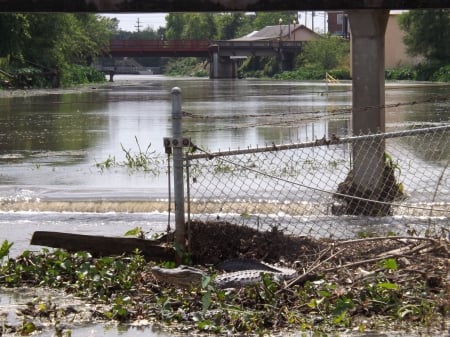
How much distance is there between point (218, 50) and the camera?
115875mm

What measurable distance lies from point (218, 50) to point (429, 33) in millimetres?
35188

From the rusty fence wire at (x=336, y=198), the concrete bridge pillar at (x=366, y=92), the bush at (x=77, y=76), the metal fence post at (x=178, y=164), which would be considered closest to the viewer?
the metal fence post at (x=178, y=164)

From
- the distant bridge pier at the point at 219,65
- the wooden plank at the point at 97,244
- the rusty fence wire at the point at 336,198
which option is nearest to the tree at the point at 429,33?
the distant bridge pier at the point at 219,65

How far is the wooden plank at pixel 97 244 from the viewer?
9500mm

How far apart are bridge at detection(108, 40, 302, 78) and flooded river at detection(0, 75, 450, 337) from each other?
7627 centimetres

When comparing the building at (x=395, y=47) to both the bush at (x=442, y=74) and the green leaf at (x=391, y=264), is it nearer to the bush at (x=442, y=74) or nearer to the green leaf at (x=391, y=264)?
the bush at (x=442, y=74)

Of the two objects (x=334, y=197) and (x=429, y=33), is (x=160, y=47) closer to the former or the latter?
(x=429, y=33)

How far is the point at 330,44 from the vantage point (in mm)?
110500

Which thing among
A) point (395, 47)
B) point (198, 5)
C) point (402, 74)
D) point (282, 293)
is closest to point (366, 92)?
point (198, 5)

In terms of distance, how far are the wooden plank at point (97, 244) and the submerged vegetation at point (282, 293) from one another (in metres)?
0.21

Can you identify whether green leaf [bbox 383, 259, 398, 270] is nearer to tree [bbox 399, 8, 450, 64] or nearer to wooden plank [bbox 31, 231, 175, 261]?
wooden plank [bbox 31, 231, 175, 261]

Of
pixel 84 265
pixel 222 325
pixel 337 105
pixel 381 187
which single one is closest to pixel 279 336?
pixel 222 325

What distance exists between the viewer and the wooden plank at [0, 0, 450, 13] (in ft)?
40.8

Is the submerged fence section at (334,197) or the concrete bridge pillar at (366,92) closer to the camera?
the submerged fence section at (334,197)
